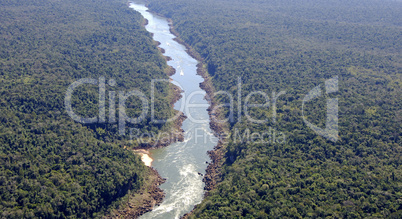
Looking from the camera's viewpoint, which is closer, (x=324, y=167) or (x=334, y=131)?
(x=324, y=167)

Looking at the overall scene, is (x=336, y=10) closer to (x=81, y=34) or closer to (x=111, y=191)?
(x=81, y=34)

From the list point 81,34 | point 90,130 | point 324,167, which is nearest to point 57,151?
point 90,130

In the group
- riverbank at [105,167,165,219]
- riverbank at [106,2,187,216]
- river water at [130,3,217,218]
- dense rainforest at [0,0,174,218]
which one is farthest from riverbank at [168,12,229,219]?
dense rainforest at [0,0,174,218]

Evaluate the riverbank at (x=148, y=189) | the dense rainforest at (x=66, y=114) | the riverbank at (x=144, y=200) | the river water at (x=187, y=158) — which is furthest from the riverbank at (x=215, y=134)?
the dense rainforest at (x=66, y=114)

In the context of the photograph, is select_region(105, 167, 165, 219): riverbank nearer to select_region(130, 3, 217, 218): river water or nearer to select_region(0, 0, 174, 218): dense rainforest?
A: select_region(130, 3, 217, 218): river water

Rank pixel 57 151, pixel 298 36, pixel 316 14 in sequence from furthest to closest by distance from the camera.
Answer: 1. pixel 316 14
2. pixel 298 36
3. pixel 57 151

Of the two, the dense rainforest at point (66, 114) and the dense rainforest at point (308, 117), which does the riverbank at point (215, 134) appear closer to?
the dense rainforest at point (308, 117)

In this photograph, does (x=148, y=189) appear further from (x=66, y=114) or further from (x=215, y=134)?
(x=215, y=134)
